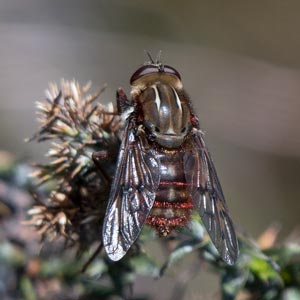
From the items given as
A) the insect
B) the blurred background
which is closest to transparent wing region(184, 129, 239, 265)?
the insect

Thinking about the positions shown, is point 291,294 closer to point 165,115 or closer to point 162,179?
point 162,179

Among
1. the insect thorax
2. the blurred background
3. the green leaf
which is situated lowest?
the green leaf

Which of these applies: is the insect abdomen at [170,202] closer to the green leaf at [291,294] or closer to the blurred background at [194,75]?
the green leaf at [291,294]

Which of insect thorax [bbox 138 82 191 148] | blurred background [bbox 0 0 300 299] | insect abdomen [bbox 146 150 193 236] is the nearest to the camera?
insect abdomen [bbox 146 150 193 236]

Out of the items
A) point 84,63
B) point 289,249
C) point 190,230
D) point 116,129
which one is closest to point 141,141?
point 116,129

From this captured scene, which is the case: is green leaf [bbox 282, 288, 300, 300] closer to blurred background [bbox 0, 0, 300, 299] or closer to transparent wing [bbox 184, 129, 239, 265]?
transparent wing [bbox 184, 129, 239, 265]

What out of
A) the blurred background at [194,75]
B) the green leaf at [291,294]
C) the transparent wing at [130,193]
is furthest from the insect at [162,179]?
the blurred background at [194,75]

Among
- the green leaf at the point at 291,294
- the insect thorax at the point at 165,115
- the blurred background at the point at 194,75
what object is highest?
the blurred background at the point at 194,75
